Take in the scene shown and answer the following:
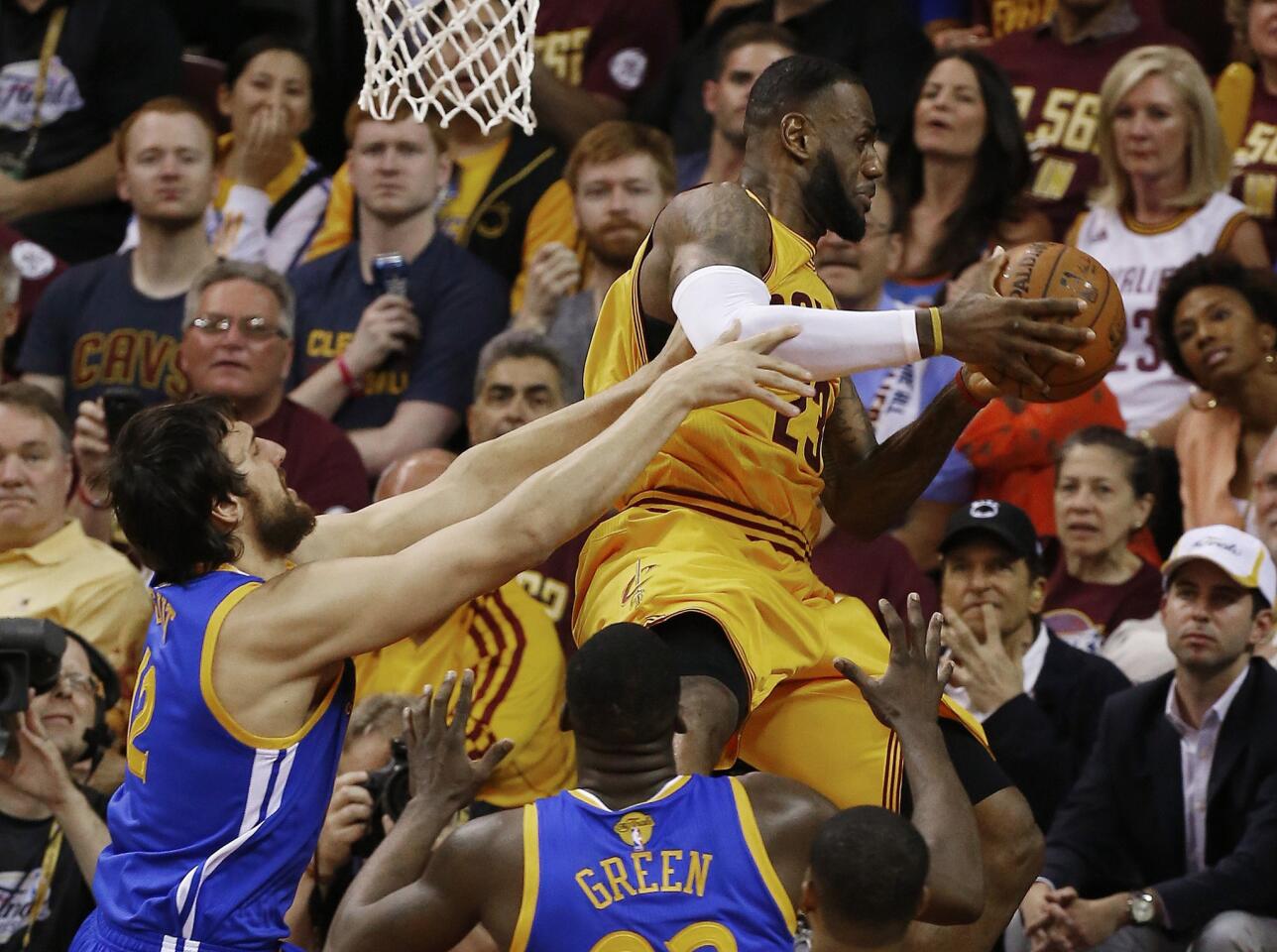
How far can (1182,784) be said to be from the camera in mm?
6348

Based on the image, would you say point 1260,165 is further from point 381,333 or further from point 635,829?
point 635,829

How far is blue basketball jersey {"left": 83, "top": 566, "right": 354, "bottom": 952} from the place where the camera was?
4426 millimetres

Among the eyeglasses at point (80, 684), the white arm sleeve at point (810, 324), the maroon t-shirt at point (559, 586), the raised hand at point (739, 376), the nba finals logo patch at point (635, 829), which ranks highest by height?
the white arm sleeve at point (810, 324)

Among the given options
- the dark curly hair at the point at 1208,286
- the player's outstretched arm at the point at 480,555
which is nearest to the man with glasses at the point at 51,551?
the player's outstretched arm at the point at 480,555

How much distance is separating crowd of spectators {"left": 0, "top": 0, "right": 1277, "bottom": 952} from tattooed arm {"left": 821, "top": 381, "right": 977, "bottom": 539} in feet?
3.50

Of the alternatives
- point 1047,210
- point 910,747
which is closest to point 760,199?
point 910,747

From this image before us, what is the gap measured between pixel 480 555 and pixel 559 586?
10.1 feet

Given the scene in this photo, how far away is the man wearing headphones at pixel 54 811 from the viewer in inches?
226

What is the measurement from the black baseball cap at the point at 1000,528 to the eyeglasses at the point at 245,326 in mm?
2666

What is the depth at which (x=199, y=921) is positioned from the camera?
443 centimetres

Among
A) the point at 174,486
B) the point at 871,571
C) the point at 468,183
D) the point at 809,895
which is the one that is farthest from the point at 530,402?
the point at 809,895

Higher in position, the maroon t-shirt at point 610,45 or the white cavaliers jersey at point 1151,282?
the maroon t-shirt at point 610,45

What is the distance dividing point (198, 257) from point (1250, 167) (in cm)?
442

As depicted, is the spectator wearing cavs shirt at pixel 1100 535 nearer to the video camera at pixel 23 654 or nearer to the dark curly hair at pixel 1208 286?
the dark curly hair at pixel 1208 286
